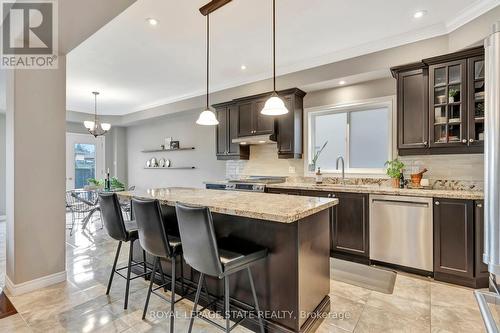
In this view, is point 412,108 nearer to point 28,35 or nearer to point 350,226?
point 350,226

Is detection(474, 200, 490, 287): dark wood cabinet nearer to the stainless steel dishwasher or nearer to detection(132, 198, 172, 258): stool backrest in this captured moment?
the stainless steel dishwasher

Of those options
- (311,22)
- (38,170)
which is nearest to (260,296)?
(38,170)

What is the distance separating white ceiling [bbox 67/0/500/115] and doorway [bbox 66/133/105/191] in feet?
10.6

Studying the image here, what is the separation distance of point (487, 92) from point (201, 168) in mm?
5592

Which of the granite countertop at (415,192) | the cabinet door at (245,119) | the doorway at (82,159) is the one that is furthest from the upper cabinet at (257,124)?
the doorway at (82,159)

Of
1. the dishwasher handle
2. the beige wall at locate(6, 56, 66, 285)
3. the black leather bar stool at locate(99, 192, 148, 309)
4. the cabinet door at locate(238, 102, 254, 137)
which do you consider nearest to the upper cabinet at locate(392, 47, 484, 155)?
the dishwasher handle

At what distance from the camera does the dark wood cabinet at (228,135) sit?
191 inches

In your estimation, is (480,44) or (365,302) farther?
(480,44)

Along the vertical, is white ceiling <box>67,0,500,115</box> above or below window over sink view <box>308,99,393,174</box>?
above

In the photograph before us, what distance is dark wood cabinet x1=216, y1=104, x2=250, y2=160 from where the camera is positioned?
4.86 metres

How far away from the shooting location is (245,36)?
3250 millimetres

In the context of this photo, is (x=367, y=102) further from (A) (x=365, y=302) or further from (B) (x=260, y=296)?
(B) (x=260, y=296)

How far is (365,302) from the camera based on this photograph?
2375 mm

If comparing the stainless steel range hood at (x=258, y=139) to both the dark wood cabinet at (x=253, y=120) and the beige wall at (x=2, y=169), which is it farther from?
the beige wall at (x=2, y=169)
